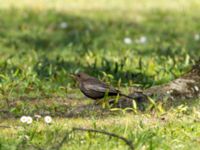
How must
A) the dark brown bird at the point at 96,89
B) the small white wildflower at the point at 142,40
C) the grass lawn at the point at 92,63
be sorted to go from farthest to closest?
1. the small white wildflower at the point at 142,40
2. the dark brown bird at the point at 96,89
3. the grass lawn at the point at 92,63

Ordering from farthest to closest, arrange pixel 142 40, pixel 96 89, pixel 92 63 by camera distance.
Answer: pixel 142 40 < pixel 92 63 < pixel 96 89

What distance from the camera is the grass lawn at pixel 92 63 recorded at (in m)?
5.57

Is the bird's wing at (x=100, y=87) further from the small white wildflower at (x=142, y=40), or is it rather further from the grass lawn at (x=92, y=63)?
the small white wildflower at (x=142, y=40)

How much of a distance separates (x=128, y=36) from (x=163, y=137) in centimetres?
611

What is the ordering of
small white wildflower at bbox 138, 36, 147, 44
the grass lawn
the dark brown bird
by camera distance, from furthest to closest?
small white wildflower at bbox 138, 36, 147, 44
the dark brown bird
the grass lawn

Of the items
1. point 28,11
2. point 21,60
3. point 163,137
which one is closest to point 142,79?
point 21,60

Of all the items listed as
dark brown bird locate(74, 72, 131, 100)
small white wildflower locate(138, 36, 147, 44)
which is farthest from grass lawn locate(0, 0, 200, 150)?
dark brown bird locate(74, 72, 131, 100)

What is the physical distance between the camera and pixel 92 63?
913 cm

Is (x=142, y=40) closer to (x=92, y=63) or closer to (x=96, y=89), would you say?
(x=92, y=63)

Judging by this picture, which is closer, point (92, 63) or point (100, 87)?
point (100, 87)

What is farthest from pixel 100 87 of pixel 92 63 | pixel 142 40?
pixel 142 40

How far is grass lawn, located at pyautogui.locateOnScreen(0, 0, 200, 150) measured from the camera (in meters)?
5.57

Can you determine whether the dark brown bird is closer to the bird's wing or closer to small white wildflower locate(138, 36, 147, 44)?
the bird's wing

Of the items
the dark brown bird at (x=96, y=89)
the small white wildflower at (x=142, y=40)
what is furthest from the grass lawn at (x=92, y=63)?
the dark brown bird at (x=96, y=89)
